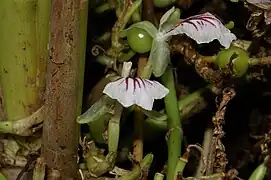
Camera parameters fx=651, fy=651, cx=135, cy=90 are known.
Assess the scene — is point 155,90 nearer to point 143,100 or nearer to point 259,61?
point 143,100

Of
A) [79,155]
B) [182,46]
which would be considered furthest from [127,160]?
[182,46]

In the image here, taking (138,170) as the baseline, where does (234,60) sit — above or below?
above

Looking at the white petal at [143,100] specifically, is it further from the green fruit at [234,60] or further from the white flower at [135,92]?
the green fruit at [234,60]

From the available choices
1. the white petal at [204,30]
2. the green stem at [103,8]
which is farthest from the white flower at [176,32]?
the green stem at [103,8]

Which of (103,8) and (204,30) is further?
(103,8)

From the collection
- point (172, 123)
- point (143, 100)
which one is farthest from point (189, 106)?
point (143, 100)

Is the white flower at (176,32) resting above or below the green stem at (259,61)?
above

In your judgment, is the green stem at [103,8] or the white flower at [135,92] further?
the green stem at [103,8]

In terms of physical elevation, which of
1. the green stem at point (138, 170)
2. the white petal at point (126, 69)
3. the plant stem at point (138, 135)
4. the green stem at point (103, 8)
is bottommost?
the green stem at point (138, 170)
